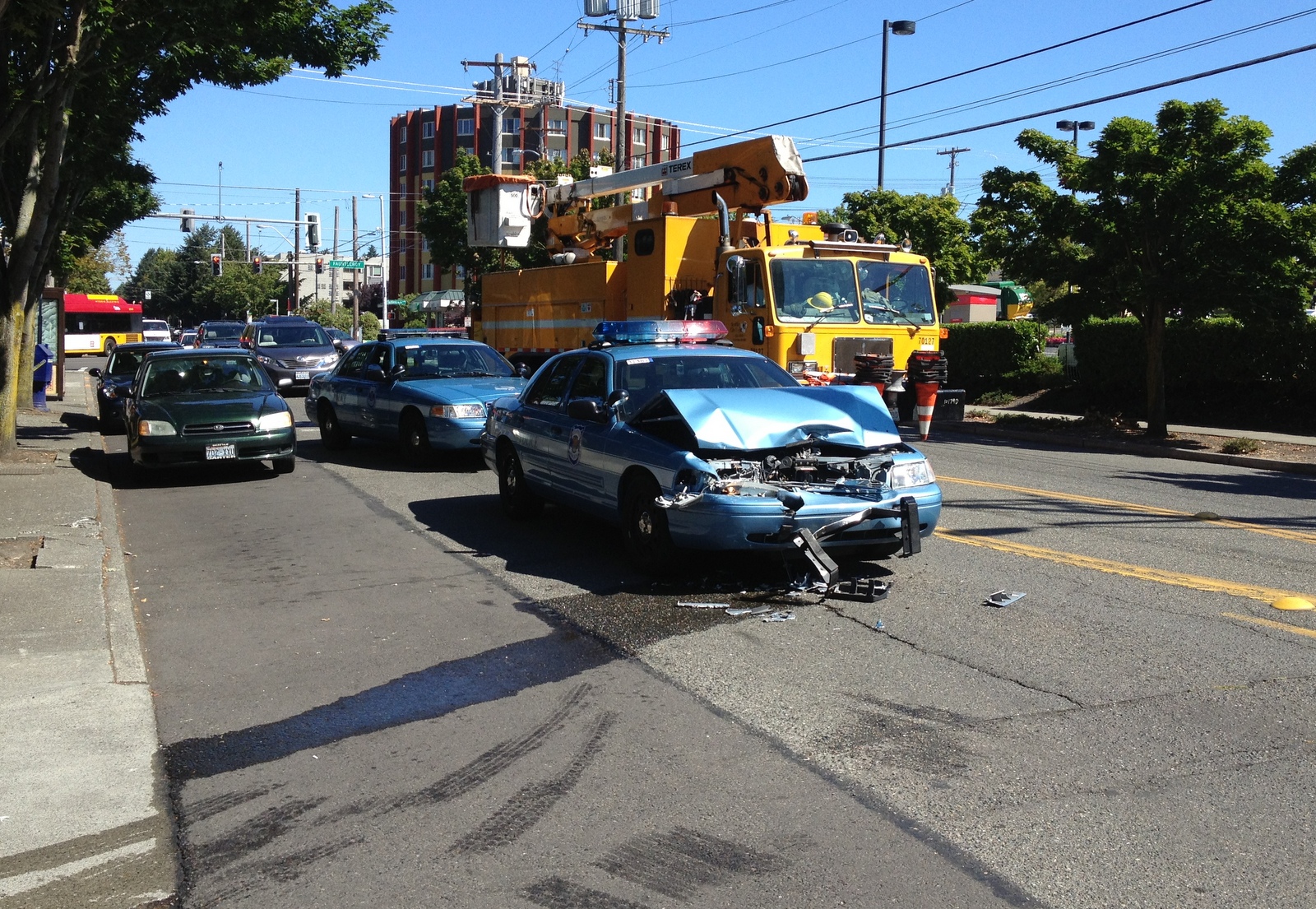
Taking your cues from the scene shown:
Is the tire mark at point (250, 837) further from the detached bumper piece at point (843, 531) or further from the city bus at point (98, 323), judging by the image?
the city bus at point (98, 323)

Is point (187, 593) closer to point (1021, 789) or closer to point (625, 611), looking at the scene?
point (625, 611)

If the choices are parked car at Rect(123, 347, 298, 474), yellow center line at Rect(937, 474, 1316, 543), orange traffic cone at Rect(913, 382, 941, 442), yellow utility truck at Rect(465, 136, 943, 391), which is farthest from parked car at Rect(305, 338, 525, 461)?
yellow center line at Rect(937, 474, 1316, 543)

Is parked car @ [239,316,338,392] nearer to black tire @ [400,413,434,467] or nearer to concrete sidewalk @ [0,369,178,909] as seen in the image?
black tire @ [400,413,434,467]

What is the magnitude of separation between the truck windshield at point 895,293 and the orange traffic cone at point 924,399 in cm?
99

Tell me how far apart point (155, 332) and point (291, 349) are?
40965mm

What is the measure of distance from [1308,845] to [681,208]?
15.9m

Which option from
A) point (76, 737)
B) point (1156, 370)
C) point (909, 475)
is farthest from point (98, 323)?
point (76, 737)

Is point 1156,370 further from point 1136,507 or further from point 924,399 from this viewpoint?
point 1136,507

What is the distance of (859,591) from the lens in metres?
7.95

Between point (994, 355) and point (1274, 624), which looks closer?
point (1274, 624)

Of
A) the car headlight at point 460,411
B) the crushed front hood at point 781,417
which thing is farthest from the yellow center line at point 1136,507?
the car headlight at point 460,411

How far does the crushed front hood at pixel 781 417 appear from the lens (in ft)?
26.9

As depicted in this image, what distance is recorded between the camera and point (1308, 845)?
427 centimetres

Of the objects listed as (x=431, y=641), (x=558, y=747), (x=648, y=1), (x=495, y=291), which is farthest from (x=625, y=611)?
(x=648, y=1)
